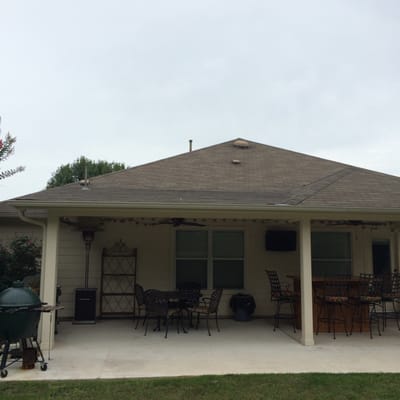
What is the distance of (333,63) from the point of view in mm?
10930

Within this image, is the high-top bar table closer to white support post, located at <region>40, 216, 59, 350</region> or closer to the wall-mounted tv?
the wall-mounted tv

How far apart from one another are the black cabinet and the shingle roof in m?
2.19

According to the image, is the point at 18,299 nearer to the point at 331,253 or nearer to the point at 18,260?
the point at 18,260

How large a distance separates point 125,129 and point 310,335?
13850mm

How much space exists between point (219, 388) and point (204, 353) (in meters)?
1.54

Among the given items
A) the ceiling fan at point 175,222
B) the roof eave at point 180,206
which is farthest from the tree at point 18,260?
the roof eave at point 180,206

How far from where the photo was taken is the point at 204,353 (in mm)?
5992

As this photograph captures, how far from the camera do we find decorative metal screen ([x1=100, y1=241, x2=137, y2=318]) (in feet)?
29.6

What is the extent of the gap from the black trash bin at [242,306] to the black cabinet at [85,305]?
3.02 metres

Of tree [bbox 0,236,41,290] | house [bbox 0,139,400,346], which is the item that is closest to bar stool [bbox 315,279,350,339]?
house [bbox 0,139,400,346]

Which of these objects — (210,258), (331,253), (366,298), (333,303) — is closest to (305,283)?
(333,303)

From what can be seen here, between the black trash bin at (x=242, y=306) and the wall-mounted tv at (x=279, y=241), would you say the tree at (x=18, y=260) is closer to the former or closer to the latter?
the black trash bin at (x=242, y=306)

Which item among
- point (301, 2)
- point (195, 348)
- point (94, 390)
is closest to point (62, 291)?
point (195, 348)

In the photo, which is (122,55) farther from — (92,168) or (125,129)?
(92,168)
